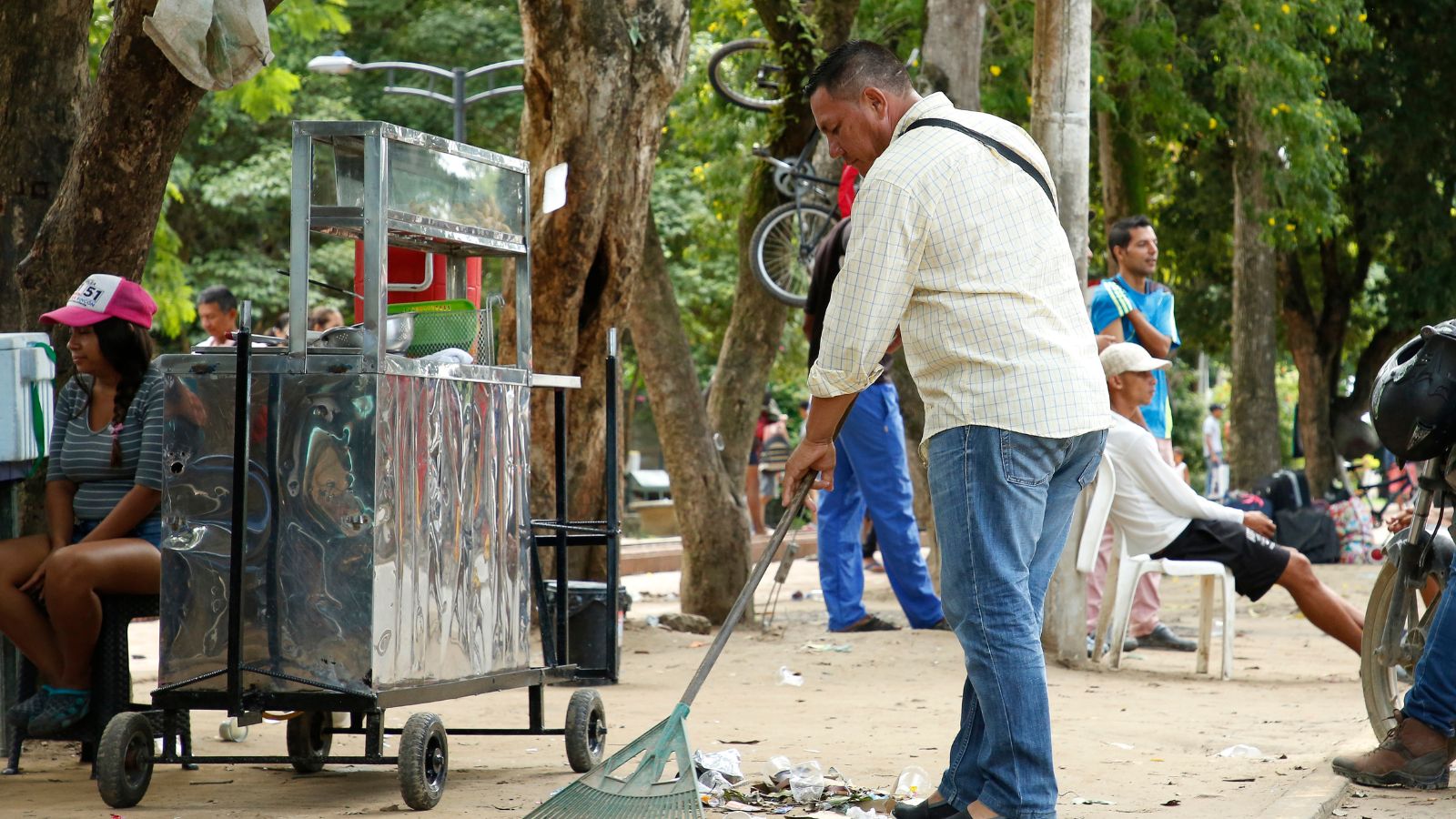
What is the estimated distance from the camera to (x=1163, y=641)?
870 centimetres

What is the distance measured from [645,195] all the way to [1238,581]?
3.41 metres

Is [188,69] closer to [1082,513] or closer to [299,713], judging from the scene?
[299,713]

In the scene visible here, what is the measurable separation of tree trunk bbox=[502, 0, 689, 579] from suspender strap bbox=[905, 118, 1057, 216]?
4.07 m

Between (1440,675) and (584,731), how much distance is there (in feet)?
8.46

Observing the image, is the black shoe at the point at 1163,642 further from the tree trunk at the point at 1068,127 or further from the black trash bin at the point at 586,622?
the black trash bin at the point at 586,622

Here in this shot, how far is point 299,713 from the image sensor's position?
5051mm

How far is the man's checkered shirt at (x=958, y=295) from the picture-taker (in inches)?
147

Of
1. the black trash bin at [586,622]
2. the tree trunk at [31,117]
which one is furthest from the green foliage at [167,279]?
the black trash bin at [586,622]

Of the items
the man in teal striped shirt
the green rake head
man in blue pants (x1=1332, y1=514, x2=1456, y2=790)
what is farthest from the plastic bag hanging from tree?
the man in teal striped shirt

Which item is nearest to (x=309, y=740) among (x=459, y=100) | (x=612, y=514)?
Answer: (x=612, y=514)

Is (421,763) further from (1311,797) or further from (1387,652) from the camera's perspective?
(1387,652)

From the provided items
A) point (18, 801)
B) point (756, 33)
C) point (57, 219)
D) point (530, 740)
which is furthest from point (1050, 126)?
point (756, 33)

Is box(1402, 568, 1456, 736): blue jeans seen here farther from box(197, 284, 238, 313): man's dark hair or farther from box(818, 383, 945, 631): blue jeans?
box(197, 284, 238, 313): man's dark hair

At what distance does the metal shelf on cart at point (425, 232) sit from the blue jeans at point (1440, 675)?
3.10m
